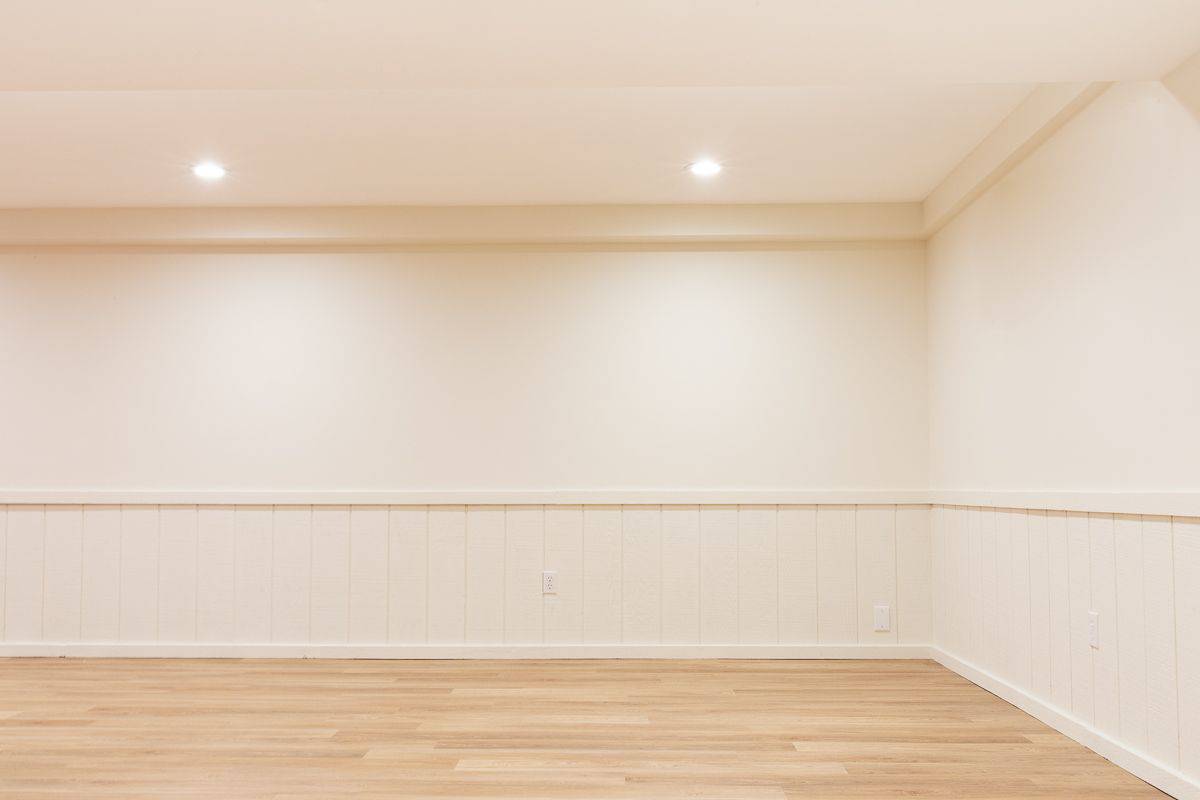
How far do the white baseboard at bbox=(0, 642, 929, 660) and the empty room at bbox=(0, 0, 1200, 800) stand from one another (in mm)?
23

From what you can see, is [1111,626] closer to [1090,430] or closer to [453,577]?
[1090,430]

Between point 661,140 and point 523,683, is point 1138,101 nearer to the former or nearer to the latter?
point 661,140

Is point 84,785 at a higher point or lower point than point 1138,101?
lower

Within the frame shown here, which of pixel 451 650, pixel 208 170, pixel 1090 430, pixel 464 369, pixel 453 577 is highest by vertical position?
pixel 208 170

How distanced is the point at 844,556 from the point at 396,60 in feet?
10.1

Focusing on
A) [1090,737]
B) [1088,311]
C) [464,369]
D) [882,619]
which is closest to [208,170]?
[464,369]

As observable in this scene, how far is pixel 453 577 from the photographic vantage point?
448 centimetres

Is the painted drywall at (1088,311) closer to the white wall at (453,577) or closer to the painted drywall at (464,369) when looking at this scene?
the painted drywall at (464,369)

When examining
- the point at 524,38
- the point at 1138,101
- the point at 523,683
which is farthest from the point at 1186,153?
the point at 523,683

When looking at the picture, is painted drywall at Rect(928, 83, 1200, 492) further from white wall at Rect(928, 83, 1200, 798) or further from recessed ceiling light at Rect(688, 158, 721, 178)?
→ recessed ceiling light at Rect(688, 158, 721, 178)

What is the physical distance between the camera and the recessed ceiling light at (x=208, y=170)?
391 cm

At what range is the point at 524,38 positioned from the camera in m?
2.31

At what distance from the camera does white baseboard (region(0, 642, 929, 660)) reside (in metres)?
4.41

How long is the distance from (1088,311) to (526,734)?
7.46 feet
